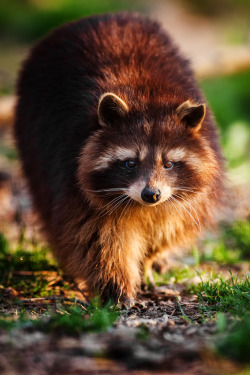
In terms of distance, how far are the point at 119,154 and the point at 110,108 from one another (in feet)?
1.10

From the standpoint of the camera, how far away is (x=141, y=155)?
12.2 feet

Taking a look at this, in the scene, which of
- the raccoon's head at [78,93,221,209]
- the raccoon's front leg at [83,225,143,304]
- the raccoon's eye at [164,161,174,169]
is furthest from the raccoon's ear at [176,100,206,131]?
the raccoon's front leg at [83,225,143,304]

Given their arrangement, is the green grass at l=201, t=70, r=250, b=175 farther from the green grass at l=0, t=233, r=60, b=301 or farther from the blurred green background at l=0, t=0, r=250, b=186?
the green grass at l=0, t=233, r=60, b=301

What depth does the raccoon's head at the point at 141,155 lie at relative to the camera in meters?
3.72

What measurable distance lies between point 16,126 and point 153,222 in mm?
2035

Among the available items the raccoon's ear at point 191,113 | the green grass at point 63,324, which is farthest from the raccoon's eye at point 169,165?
the green grass at point 63,324

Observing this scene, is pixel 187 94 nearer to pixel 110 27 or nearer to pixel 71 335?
pixel 110 27

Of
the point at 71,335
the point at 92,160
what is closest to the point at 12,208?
the point at 92,160

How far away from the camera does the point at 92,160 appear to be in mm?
3836

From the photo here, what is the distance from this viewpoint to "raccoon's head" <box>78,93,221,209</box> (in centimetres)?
372

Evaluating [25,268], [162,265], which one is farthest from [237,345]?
[25,268]

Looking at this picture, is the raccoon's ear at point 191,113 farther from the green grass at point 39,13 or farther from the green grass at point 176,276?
the green grass at point 39,13

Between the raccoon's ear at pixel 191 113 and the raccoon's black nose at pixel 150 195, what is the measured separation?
0.63 meters

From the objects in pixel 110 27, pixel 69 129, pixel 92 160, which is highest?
pixel 110 27
